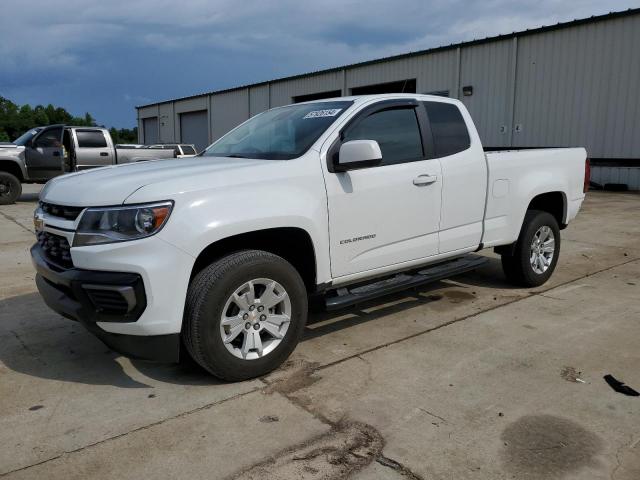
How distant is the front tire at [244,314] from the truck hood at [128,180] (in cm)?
51

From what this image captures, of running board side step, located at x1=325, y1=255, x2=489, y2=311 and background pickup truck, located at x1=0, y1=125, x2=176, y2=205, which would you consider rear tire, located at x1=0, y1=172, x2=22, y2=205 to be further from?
running board side step, located at x1=325, y1=255, x2=489, y2=311

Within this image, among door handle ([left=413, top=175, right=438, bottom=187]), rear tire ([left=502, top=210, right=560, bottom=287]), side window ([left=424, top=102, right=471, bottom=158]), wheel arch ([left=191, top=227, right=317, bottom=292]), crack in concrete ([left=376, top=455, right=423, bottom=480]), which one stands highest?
side window ([left=424, top=102, right=471, bottom=158])

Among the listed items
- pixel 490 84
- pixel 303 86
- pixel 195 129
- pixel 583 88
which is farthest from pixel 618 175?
pixel 195 129

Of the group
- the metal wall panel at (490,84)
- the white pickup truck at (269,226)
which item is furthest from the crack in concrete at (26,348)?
the metal wall panel at (490,84)

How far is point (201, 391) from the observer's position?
3.38 metres

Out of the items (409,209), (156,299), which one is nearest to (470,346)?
(409,209)

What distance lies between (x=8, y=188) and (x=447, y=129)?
12399 millimetres

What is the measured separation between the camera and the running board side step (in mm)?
3889

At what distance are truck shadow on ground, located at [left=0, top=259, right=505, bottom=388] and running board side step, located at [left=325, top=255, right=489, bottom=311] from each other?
47 cm

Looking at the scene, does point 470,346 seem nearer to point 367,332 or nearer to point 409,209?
point 367,332

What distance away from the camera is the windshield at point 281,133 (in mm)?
3953

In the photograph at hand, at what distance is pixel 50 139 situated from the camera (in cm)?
1448

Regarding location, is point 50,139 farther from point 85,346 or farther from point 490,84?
point 490,84

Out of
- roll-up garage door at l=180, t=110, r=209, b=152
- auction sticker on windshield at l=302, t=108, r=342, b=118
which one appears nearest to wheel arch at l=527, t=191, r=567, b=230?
auction sticker on windshield at l=302, t=108, r=342, b=118
